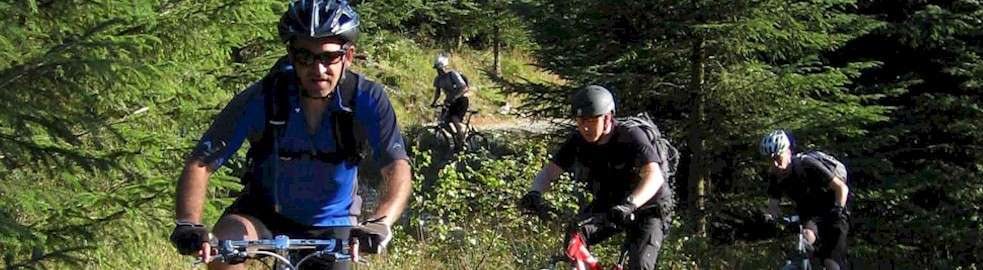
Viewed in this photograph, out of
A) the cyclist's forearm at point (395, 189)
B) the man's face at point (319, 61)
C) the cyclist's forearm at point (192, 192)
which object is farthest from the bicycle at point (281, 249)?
the man's face at point (319, 61)

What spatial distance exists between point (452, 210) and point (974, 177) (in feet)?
25.3

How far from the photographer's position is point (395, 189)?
4.71m

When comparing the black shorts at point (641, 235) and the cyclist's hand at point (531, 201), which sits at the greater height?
the cyclist's hand at point (531, 201)

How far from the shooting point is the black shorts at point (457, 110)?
947 inches

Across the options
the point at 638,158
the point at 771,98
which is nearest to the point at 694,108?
the point at 771,98

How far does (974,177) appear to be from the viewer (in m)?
15.8

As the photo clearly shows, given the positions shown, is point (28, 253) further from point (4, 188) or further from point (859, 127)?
point (859, 127)

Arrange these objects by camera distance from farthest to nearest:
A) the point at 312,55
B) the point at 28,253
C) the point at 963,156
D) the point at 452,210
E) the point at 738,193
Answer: the point at 963,156 < the point at 738,193 < the point at 452,210 < the point at 28,253 < the point at 312,55

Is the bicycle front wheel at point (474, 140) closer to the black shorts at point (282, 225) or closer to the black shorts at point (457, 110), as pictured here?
the black shorts at point (457, 110)

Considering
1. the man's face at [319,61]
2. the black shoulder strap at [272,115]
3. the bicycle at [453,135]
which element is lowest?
the bicycle at [453,135]

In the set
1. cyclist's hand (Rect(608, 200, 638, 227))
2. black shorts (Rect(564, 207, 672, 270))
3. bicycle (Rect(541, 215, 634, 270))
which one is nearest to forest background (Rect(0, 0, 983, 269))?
black shorts (Rect(564, 207, 672, 270))

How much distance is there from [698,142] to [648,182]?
725cm

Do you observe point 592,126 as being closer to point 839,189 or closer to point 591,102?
point 591,102

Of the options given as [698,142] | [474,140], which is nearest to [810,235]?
[698,142]
